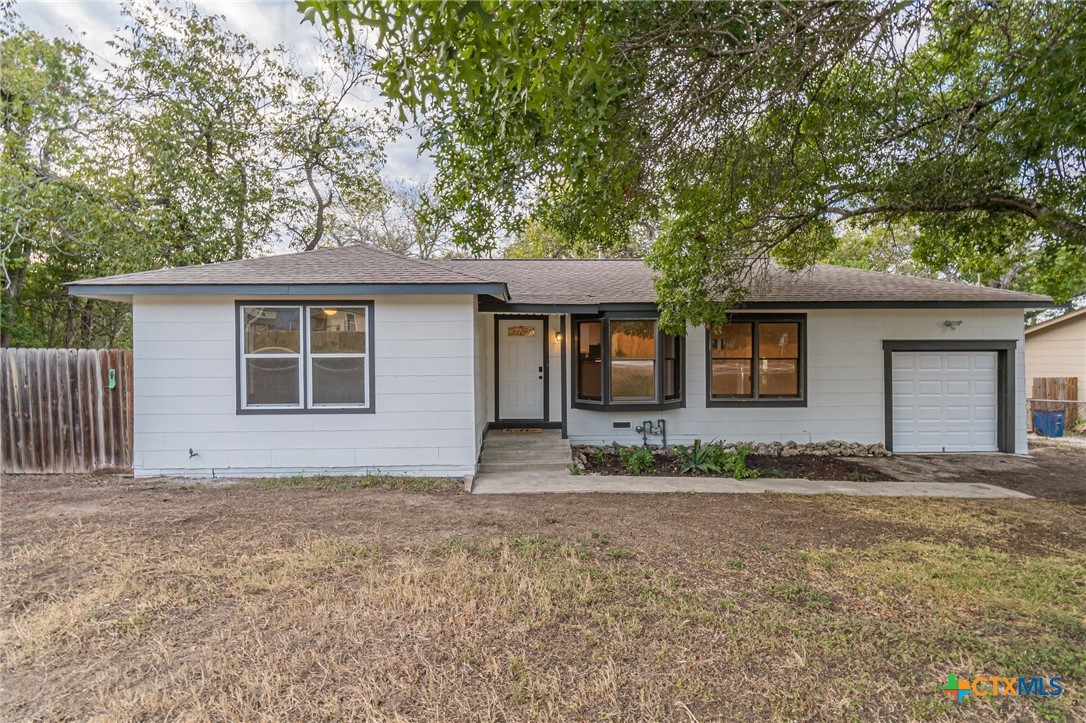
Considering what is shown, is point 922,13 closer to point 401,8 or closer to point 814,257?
point 814,257

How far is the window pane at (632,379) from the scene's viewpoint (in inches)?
345

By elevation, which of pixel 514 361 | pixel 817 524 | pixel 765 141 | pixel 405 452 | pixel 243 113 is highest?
pixel 243 113

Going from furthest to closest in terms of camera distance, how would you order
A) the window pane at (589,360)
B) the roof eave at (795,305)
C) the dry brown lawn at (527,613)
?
the window pane at (589,360) → the roof eave at (795,305) → the dry brown lawn at (527,613)

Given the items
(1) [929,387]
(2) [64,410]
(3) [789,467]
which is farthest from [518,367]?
(1) [929,387]

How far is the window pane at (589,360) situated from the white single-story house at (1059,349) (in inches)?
557

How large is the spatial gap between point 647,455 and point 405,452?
Answer: 374 cm

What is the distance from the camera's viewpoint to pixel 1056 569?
4.01 meters

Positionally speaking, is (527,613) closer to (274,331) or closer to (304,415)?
(304,415)

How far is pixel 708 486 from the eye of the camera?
679 centimetres

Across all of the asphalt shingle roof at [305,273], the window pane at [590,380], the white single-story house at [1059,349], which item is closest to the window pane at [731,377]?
the window pane at [590,380]

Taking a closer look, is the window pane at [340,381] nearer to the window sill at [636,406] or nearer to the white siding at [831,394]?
the white siding at [831,394]

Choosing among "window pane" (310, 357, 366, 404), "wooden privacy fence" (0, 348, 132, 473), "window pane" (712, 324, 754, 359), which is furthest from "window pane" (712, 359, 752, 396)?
"wooden privacy fence" (0, 348, 132, 473)

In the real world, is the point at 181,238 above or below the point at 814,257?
above

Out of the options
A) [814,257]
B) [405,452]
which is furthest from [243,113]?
[814,257]
